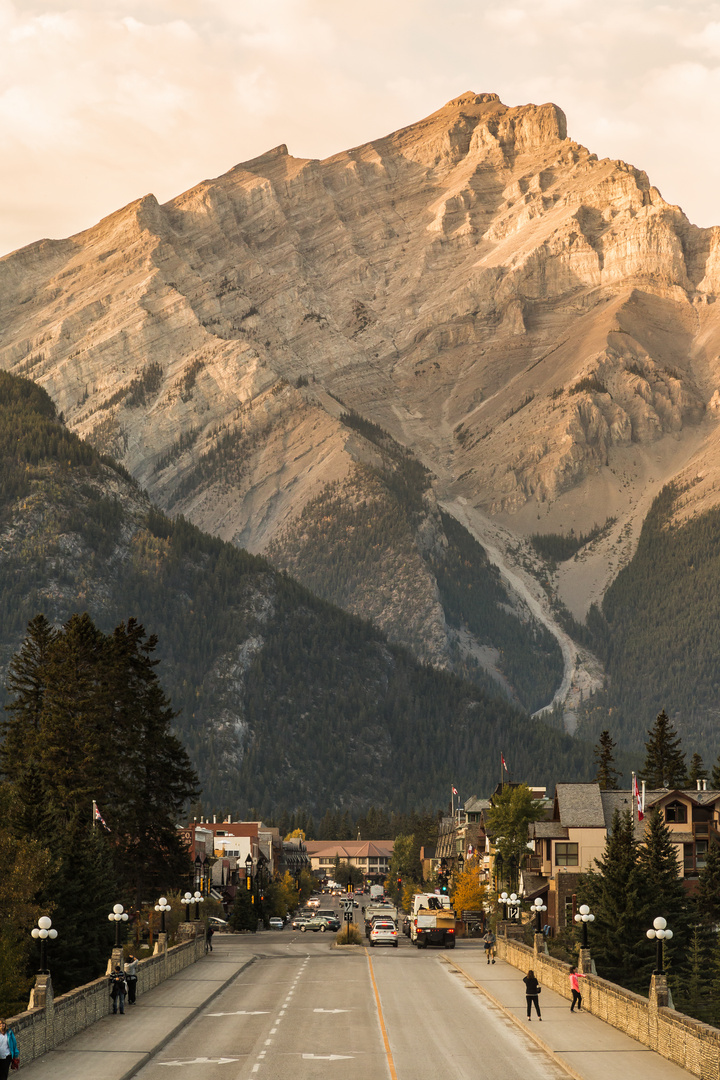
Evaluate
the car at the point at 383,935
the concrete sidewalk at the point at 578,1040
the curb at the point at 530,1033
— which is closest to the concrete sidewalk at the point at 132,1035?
the curb at the point at 530,1033

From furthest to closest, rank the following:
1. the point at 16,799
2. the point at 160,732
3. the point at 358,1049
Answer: the point at 160,732, the point at 16,799, the point at 358,1049

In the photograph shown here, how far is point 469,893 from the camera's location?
544ft

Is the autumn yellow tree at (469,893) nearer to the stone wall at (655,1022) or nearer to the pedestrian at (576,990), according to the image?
the stone wall at (655,1022)

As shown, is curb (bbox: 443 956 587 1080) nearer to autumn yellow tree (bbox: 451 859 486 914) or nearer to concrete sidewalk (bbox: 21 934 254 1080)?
concrete sidewalk (bbox: 21 934 254 1080)

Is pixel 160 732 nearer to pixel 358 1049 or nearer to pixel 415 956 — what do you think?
pixel 415 956

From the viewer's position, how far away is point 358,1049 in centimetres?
4844

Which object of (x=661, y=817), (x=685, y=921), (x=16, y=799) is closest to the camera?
(x=16, y=799)

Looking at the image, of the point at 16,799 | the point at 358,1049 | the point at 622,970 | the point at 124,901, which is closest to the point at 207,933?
the point at 124,901

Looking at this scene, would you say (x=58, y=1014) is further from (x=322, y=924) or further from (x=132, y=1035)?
(x=322, y=924)

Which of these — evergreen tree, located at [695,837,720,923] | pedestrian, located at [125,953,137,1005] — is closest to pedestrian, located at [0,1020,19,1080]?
pedestrian, located at [125,953,137,1005]

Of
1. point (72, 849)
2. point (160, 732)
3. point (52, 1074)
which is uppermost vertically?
point (160, 732)

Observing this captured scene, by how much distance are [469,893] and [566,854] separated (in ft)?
152

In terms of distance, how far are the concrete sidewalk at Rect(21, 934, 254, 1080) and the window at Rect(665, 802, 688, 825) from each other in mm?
50927

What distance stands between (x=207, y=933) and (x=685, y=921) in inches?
1268
